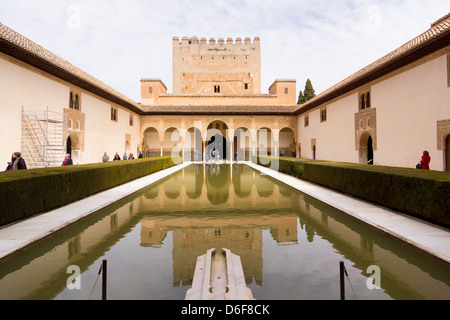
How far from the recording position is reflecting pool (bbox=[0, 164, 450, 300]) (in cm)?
290

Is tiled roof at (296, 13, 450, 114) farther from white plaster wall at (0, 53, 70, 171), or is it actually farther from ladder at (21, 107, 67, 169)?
white plaster wall at (0, 53, 70, 171)

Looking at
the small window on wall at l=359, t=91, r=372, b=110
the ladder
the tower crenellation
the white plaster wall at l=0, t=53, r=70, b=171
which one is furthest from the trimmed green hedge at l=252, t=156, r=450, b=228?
the tower crenellation

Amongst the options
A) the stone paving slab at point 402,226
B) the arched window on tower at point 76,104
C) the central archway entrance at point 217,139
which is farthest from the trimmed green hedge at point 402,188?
the central archway entrance at point 217,139

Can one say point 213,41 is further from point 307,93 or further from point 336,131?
point 336,131

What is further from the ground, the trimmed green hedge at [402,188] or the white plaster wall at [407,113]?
the white plaster wall at [407,113]

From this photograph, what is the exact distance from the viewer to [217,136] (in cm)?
3456

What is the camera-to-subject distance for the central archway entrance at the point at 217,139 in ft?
106

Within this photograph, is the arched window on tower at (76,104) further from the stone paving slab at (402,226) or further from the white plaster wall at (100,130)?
the stone paving slab at (402,226)

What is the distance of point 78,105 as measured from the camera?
16781 mm

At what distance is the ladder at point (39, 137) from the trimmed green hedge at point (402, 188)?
433 inches

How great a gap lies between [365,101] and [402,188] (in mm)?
11699

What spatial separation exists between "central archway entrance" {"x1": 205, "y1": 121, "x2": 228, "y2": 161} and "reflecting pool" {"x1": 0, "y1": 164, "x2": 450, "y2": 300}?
81.8 ft

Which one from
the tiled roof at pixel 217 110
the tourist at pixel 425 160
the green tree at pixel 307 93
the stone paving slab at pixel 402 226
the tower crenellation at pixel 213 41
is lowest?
the stone paving slab at pixel 402 226

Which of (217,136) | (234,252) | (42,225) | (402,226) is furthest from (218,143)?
(234,252)
